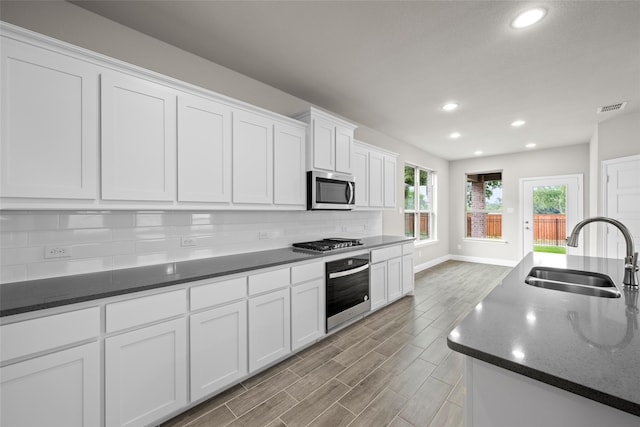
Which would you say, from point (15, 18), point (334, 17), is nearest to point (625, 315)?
point (334, 17)

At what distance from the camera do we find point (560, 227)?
5.76 m

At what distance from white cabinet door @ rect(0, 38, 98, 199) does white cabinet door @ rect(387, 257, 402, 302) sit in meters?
3.26

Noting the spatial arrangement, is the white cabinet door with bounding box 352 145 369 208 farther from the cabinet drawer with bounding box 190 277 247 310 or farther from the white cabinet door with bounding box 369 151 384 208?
the cabinet drawer with bounding box 190 277 247 310

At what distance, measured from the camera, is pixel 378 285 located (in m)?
3.45

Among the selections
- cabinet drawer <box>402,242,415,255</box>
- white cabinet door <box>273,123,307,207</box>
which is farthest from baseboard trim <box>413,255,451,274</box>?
white cabinet door <box>273,123,307,207</box>

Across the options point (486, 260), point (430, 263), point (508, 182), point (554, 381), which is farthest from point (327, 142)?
point (486, 260)

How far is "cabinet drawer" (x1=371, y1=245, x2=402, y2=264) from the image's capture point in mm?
3362

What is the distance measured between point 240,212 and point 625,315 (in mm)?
2614

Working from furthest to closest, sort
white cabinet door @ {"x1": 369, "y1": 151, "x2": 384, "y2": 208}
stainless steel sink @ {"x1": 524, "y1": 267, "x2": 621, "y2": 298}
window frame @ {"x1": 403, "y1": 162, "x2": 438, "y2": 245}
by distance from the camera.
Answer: window frame @ {"x1": 403, "y1": 162, "x2": 438, "y2": 245} → white cabinet door @ {"x1": 369, "y1": 151, "x2": 384, "y2": 208} → stainless steel sink @ {"x1": 524, "y1": 267, "x2": 621, "y2": 298}

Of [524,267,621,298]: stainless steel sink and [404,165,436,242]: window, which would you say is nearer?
[524,267,621,298]: stainless steel sink

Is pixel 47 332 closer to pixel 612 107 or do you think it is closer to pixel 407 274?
pixel 407 274

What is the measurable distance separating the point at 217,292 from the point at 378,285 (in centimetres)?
221

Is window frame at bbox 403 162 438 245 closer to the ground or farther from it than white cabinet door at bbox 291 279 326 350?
farther from it

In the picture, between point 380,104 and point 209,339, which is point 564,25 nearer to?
point 380,104
